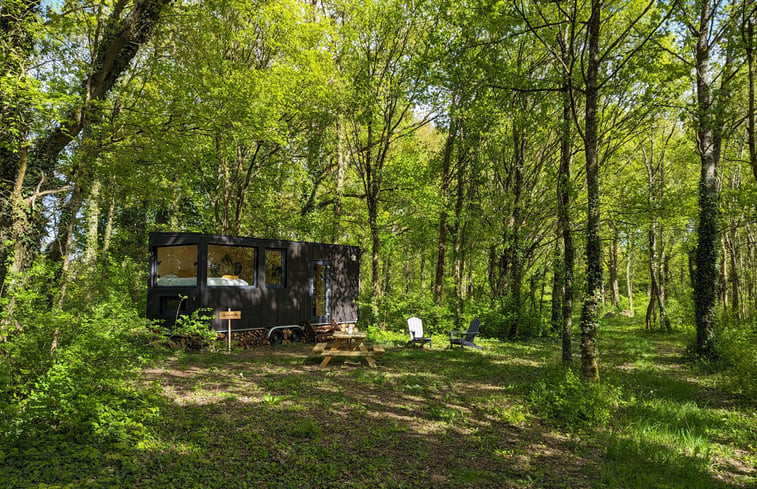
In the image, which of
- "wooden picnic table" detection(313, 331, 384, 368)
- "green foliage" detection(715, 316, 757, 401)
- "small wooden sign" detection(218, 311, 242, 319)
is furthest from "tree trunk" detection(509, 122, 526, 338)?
"small wooden sign" detection(218, 311, 242, 319)

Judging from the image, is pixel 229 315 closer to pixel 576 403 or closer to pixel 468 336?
pixel 468 336

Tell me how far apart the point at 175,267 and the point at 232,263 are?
166 cm

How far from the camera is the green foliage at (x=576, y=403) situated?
5.11 meters

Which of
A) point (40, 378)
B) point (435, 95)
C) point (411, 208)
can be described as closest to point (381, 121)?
point (435, 95)

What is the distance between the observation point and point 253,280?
35.1 feet

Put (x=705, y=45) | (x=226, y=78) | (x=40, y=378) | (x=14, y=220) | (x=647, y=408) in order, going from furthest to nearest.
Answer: (x=226, y=78) < (x=705, y=45) < (x=14, y=220) < (x=647, y=408) < (x=40, y=378)

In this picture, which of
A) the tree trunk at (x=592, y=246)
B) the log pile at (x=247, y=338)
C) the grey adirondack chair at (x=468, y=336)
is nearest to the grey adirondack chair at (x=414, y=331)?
the grey adirondack chair at (x=468, y=336)

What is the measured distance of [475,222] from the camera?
47.9 feet

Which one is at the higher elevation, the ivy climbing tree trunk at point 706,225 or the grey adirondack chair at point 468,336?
the ivy climbing tree trunk at point 706,225

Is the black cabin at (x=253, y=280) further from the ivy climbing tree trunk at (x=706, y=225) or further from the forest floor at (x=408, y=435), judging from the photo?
the ivy climbing tree trunk at (x=706, y=225)

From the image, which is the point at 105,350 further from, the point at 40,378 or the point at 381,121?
the point at 381,121

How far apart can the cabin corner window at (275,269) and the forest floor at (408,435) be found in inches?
139

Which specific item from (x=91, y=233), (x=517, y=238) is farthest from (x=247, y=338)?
(x=517, y=238)

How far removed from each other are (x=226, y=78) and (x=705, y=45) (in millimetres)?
12298
